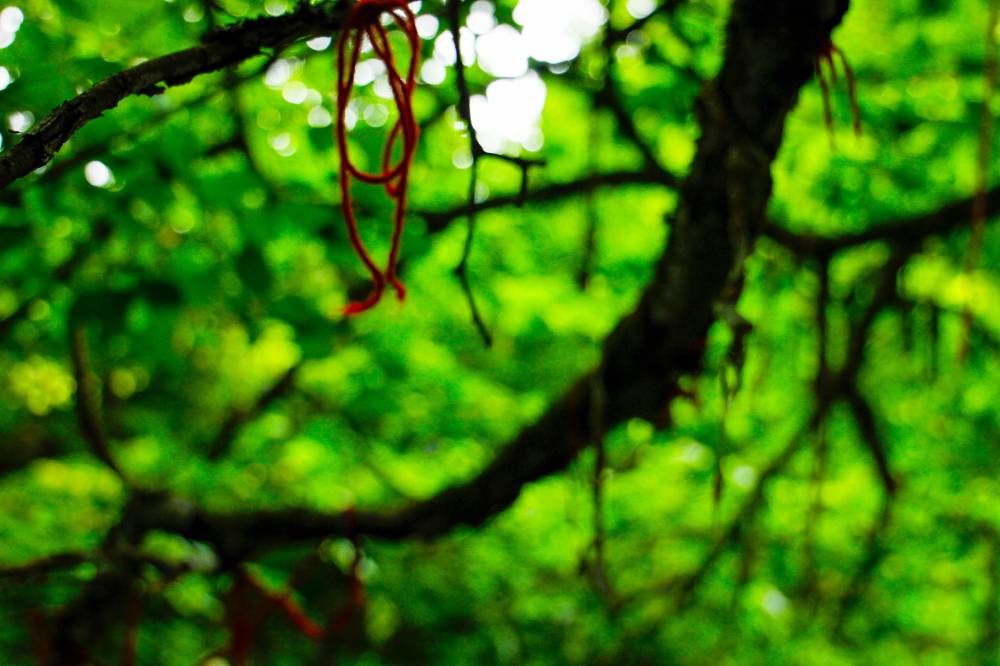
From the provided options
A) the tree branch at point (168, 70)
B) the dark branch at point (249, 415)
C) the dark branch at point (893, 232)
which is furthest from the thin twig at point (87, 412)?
the dark branch at point (893, 232)

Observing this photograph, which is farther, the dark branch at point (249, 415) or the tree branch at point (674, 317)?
the dark branch at point (249, 415)

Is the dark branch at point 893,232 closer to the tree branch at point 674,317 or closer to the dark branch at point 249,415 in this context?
the tree branch at point 674,317

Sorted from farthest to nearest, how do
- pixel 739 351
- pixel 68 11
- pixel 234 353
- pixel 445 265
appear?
pixel 234 353, pixel 445 265, pixel 68 11, pixel 739 351

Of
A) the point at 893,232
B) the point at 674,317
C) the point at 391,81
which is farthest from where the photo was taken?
the point at 893,232

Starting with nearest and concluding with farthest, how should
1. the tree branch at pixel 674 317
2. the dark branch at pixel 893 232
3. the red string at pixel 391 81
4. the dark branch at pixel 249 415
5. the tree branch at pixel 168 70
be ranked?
1. the tree branch at pixel 168 70
2. the red string at pixel 391 81
3. the tree branch at pixel 674 317
4. the dark branch at pixel 893 232
5. the dark branch at pixel 249 415

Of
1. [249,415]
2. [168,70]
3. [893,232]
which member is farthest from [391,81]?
[249,415]

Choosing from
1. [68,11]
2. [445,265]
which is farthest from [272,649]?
[68,11]

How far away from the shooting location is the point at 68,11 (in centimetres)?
A: 150

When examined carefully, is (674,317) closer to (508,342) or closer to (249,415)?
(508,342)

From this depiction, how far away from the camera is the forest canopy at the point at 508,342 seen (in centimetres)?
148

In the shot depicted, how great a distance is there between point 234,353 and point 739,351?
2.60 meters

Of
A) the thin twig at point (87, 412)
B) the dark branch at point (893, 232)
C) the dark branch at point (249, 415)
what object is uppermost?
the dark branch at point (893, 232)

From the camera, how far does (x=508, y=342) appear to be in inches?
111

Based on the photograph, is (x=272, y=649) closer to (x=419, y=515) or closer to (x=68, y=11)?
(x=419, y=515)
